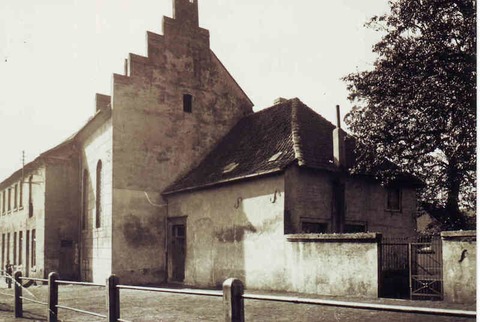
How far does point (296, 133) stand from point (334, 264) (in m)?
5.87

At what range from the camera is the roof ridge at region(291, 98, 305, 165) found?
16203mm

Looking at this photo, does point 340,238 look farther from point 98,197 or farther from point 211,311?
point 98,197

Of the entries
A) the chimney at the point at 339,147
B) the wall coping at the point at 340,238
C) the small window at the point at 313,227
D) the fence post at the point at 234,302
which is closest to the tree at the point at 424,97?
the chimney at the point at 339,147

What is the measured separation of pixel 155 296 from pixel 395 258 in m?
7.46

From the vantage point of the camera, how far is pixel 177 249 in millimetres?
20625

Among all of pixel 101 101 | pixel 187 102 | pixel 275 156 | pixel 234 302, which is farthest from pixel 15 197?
pixel 234 302

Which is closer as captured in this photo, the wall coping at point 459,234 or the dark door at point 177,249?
the wall coping at point 459,234

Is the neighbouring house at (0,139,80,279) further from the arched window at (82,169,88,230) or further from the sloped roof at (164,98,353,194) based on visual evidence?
the sloped roof at (164,98,353,194)

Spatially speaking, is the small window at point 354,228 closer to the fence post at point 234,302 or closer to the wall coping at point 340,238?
the wall coping at point 340,238

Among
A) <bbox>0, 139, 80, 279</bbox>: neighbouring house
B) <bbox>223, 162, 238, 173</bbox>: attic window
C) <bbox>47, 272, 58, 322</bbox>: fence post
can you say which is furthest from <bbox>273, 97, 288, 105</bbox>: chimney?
<bbox>47, 272, 58, 322</bbox>: fence post

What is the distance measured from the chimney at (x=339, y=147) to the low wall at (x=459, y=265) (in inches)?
236

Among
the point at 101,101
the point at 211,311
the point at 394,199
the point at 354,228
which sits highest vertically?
the point at 101,101

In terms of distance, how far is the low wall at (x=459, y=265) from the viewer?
1146 cm

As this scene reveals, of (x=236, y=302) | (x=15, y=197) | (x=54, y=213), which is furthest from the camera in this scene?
(x=15, y=197)
